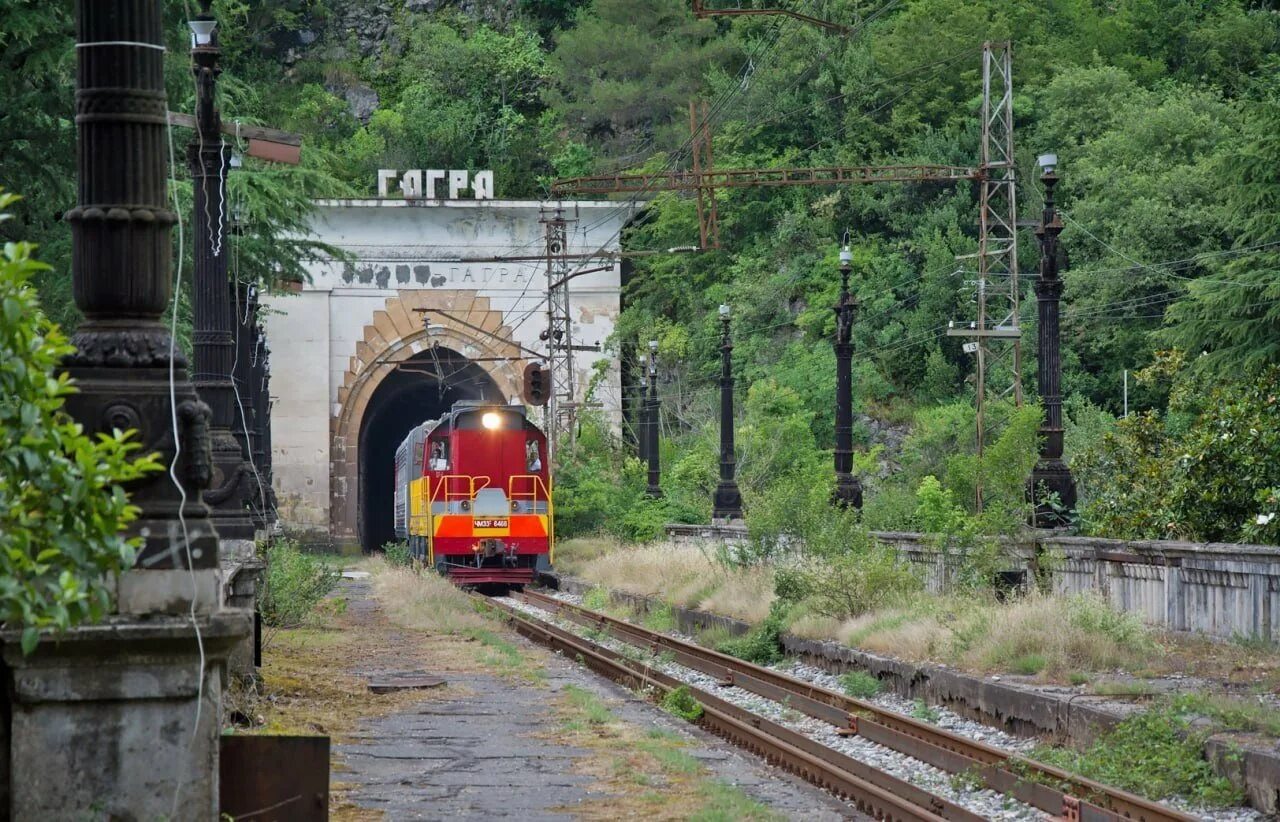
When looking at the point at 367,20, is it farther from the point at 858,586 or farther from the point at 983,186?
the point at 858,586

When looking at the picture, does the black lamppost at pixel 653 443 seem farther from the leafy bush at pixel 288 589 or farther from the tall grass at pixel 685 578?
the leafy bush at pixel 288 589

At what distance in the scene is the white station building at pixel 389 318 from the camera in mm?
54188

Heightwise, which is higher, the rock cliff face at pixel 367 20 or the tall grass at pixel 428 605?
the rock cliff face at pixel 367 20

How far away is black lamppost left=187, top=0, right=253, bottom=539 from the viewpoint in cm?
1700

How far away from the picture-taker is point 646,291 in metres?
64.6

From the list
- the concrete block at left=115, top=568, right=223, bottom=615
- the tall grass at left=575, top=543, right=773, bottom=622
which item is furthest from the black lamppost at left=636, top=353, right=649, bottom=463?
the concrete block at left=115, top=568, right=223, bottom=615

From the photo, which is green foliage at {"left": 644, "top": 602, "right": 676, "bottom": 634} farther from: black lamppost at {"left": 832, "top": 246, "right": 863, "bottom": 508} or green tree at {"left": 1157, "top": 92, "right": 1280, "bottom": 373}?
green tree at {"left": 1157, "top": 92, "right": 1280, "bottom": 373}

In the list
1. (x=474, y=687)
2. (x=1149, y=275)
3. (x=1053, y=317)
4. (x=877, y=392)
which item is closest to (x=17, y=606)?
(x=474, y=687)

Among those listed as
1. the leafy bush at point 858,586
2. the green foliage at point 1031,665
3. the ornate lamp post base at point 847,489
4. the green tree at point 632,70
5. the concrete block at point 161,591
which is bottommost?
the green foliage at point 1031,665

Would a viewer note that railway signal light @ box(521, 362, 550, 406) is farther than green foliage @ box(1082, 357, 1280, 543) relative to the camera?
Yes

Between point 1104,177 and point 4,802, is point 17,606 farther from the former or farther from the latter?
point 1104,177

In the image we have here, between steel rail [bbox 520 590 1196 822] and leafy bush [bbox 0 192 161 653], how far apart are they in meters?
6.20

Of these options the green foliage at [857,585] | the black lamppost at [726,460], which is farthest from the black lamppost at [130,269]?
the black lamppost at [726,460]

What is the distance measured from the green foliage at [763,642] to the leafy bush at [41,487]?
15933 mm
